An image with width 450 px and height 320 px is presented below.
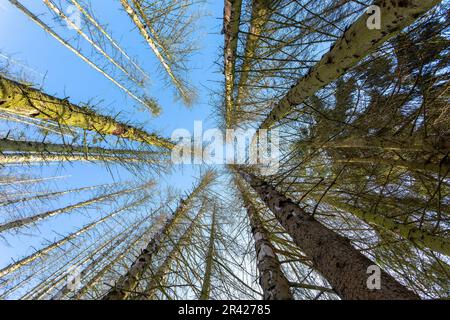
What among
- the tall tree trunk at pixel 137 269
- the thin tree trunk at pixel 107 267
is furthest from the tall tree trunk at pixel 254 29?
the thin tree trunk at pixel 107 267

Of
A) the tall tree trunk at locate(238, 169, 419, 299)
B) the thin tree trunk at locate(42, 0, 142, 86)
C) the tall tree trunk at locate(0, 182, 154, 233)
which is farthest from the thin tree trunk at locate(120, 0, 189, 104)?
the tall tree trunk at locate(0, 182, 154, 233)

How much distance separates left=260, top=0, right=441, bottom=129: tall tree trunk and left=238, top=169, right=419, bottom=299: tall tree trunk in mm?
1380

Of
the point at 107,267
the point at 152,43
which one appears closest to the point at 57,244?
the point at 107,267

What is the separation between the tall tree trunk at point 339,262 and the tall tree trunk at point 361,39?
1.38 metres

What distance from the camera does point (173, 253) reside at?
4.14m

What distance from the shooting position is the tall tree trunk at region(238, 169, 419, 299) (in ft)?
4.60

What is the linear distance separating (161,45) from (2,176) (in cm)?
888

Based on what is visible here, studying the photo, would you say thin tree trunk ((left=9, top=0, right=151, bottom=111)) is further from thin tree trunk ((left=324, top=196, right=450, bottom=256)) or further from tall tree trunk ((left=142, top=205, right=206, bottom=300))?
thin tree trunk ((left=324, top=196, right=450, bottom=256))

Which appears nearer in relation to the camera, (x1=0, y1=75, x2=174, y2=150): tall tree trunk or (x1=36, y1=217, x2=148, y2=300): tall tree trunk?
(x1=0, y1=75, x2=174, y2=150): tall tree trunk

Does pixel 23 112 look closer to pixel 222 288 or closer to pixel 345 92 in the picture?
pixel 222 288

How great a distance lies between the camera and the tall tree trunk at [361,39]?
51.8 inches

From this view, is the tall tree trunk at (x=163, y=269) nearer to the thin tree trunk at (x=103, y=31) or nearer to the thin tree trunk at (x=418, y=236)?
the thin tree trunk at (x=418, y=236)

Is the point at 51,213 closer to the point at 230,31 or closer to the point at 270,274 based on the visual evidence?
the point at 230,31

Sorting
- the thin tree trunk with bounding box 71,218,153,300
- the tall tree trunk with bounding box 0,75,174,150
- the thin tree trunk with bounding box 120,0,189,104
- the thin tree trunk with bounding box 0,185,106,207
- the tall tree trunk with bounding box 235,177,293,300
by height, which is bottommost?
the thin tree trunk with bounding box 71,218,153,300
